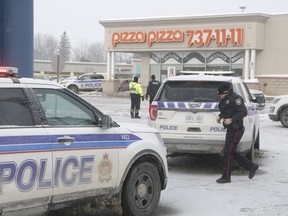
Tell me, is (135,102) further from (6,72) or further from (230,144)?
(6,72)

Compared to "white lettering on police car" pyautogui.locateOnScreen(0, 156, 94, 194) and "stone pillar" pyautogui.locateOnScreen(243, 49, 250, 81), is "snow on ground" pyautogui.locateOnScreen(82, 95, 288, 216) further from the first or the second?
"stone pillar" pyautogui.locateOnScreen(243, 49, 250, 81)

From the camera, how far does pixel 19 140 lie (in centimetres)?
461

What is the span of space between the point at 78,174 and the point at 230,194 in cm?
302

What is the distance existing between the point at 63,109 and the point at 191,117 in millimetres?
3861

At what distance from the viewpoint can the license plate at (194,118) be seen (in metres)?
8.84

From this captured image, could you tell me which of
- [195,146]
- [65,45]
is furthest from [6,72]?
[65,45]

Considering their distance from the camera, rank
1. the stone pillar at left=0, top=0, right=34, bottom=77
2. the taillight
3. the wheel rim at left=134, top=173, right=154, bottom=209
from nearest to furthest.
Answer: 1. the wheel rim at left=134, top=173, right=154, bottom=209
2. the taillight
3. the stone pillar at left=0, top=0, right=34, bottom=77

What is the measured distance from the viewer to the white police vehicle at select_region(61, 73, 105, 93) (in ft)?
140

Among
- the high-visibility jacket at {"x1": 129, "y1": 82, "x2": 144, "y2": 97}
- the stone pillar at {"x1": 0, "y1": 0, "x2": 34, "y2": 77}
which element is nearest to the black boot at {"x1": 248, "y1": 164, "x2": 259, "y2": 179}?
the stone pillar at {"x1": 0, "y1": 0, "x2": 34, "y2": 77}

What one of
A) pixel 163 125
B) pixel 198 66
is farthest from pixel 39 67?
pixel 163 125

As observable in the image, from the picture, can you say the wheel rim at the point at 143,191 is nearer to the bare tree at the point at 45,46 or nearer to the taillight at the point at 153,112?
the taillight at the point at 153,112

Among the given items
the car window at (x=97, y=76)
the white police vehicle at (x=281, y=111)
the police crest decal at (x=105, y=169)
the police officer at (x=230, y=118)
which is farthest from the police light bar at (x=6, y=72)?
the car window at (x=97, y=76)

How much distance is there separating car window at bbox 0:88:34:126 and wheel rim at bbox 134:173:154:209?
1695 mm

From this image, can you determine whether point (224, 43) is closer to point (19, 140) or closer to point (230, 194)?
point (230, 194)
